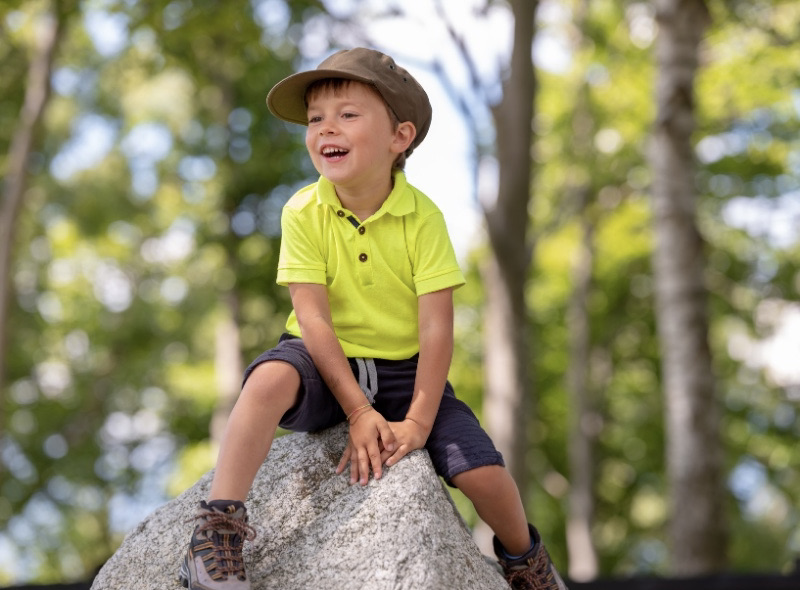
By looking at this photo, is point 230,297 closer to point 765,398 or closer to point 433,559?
point 765,398

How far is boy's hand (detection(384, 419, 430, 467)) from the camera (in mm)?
3143

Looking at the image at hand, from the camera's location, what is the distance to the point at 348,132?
3.24 metres

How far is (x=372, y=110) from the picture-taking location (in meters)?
3.28

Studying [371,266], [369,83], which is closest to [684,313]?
[371,266]

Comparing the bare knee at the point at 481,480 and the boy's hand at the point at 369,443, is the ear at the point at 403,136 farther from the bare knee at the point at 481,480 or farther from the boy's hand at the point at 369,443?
the bare knee at the point at 481,480

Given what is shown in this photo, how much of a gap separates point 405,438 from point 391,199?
79 cm

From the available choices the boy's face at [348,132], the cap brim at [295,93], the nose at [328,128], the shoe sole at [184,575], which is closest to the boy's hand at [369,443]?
the shoe sole at [184,575]

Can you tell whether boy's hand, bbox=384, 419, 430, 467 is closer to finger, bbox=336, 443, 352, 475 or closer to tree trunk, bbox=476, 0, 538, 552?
finger, bbox=336, 443, 352, 475

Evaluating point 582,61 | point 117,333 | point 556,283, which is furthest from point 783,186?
point 117,333

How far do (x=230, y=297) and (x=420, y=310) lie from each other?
12885mm

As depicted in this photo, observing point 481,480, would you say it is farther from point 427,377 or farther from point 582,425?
point 582,425

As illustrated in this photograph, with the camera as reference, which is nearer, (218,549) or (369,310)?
(218,549)

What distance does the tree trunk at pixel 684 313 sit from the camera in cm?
794

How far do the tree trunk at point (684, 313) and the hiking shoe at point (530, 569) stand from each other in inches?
186
